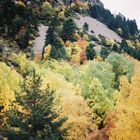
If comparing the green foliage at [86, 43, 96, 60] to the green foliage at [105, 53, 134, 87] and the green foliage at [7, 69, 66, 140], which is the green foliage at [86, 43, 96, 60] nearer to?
the green foliage at [105, 53, 134, 87]

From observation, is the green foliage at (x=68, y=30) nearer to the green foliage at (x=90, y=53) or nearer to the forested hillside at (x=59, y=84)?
the forested hillside at (x=59, y=84)

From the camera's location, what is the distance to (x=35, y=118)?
3538cm

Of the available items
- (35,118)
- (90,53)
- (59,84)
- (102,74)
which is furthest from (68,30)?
(35,118)

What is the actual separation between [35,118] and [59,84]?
33243 mm

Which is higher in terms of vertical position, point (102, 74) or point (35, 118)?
point (35, 118)

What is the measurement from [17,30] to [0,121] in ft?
319

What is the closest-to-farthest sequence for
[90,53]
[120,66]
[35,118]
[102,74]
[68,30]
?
1. [35,118]
2. [102,74]
3. [120,66]
4. [90,53]
5. [68,30]

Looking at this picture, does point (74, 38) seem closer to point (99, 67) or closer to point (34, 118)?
point (99, 67)

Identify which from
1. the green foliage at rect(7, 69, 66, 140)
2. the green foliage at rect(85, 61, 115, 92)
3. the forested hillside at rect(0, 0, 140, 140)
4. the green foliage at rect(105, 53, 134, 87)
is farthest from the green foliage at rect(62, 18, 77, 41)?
the green foliage at rect(7, 69, 66, 140)

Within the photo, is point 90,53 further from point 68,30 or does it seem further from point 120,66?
point 120,66

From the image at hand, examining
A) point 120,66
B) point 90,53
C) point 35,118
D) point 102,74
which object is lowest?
point 90,53

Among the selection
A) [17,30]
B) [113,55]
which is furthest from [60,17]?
[113,55]

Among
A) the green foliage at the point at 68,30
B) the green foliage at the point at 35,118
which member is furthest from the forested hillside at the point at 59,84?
the green foliage at the point at 68,30

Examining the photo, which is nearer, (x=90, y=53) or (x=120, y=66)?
(x=120, y=66)
